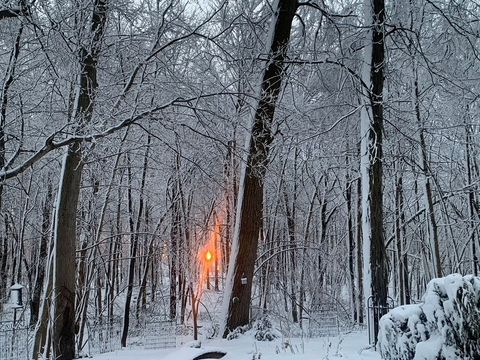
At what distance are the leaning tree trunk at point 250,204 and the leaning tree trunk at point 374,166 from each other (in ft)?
5.39

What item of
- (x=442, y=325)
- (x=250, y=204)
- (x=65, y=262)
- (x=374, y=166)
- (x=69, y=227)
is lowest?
(x=442, y=325)

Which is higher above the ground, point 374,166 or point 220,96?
point 220,96

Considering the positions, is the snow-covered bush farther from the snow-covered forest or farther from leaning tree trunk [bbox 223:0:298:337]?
leaning tree trunk [bbox 223:0:298:337]

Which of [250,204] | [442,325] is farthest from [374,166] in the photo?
[442,325]

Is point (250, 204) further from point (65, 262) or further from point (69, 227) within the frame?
point (65, 262)

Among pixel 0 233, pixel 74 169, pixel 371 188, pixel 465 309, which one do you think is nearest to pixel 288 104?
pixel 371 188

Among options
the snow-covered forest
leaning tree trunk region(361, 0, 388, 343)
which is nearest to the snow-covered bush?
the snow-covered forest

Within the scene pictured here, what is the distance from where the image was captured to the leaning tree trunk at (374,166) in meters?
7.52

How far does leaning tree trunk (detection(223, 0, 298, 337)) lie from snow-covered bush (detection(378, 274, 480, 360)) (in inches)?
183

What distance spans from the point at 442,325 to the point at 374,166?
3.96 meters

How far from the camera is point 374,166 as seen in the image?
7.77 m

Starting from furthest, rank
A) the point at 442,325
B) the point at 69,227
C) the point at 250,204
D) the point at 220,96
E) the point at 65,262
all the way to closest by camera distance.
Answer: the point at 220,96, the point at 250,204, the point at 69,227, the point at 65,262, the point at 442,325

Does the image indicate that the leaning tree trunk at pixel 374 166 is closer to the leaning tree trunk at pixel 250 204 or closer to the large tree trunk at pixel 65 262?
the leaning tree trunk at pixel 250 204

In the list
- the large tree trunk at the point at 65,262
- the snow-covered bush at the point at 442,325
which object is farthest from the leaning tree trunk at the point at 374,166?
the large tree trunk at the point at 65,262
